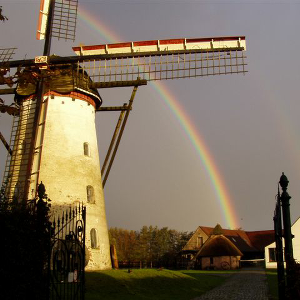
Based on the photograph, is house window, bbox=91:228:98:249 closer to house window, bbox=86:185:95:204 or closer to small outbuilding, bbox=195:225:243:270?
house window, bbox=86:185:95:204

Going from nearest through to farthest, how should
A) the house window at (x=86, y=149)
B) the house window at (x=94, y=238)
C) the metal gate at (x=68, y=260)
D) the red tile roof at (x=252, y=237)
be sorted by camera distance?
the metal gate at (x=68, y=260) < the house window at (x=94, y=238) < the house window at (x=86, y=149) < the red tile roof at (x=252, y=237)

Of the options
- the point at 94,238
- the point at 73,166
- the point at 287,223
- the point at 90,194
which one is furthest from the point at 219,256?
the point at 287,223

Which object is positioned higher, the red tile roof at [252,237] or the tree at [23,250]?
the red tile roof at [252,237]

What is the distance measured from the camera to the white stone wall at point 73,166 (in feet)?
83.6

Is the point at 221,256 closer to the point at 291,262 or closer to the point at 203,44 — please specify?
the point at 203,44

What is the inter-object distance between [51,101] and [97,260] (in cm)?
967

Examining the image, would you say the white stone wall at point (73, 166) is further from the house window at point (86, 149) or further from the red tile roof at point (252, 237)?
the red tile roof at point (252, 237)

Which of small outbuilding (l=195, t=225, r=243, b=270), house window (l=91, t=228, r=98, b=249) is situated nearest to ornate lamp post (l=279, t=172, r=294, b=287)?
house window (l=91, t=228, r=98, b=249)

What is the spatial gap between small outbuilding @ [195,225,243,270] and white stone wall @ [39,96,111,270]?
31929 mm

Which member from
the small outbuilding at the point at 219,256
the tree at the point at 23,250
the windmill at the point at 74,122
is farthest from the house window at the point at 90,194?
the small outbuilding at the point at 219,256

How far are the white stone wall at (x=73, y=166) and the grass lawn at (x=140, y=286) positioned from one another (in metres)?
2.45

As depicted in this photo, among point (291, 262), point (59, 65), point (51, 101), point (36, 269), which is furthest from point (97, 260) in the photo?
point (291, 262)

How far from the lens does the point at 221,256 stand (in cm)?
5678

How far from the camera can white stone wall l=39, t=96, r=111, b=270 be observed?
25484mm
